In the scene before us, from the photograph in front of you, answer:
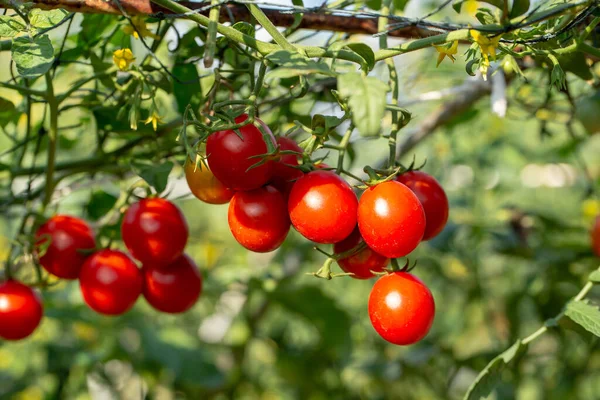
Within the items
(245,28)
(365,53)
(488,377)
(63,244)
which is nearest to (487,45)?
(365,53)

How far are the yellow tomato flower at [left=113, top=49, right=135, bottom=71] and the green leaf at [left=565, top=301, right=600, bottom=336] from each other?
59 cm

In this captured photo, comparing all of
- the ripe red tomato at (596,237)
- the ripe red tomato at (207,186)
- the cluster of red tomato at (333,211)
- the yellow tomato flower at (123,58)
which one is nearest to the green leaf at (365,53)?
the cluster of red tomato at (333,211)

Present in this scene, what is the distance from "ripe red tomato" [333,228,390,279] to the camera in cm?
72

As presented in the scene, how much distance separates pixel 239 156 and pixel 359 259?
17cm

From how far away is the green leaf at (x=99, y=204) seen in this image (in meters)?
1.16

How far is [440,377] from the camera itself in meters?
1.88

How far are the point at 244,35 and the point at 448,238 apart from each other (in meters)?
0.99

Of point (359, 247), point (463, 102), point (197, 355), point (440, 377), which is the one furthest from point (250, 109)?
point (440, 377)

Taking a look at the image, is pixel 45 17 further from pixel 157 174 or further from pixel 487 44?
pixel 487 44

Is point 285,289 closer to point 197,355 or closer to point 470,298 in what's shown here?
point 197,355

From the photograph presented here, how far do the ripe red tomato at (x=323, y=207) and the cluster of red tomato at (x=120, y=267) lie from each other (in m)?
0.30

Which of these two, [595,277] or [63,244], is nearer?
[595,277]

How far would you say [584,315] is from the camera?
2.53 ft

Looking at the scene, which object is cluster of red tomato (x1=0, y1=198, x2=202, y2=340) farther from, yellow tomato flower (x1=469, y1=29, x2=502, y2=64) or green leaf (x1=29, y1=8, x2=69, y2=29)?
yellow tomato flower (x1=469, y1=29, x2=502, y2=64)
